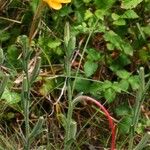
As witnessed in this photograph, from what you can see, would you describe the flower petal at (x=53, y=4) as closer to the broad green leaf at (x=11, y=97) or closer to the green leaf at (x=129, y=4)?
the broad green leaf at (x=11, y=97)

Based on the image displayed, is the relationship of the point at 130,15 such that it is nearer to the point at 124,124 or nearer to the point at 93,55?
the point at 93,55

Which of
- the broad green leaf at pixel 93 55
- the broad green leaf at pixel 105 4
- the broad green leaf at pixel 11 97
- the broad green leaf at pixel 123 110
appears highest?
the broad green leaf at pixel 105 4

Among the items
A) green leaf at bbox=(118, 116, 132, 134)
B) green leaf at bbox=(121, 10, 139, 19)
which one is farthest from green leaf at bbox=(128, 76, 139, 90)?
green leaf at bbox=(121, 10, 139, 19)

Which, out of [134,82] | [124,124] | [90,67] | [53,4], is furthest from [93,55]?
[53,4]

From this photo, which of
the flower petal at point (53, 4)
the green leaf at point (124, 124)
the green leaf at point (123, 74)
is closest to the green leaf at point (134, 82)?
the green leaf at point (123, 74)

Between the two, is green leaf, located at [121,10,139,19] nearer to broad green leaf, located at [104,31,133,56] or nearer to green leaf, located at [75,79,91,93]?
broad green leaf, located at [104,31,133,56]

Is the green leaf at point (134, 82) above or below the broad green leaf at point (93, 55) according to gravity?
below

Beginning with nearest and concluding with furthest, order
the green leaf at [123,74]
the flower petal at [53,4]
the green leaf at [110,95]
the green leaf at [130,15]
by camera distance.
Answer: the flower petal at [53,4]
the green leaf at [110,95]
the green leaf at [123,74]
the green leaf at [130,15]
